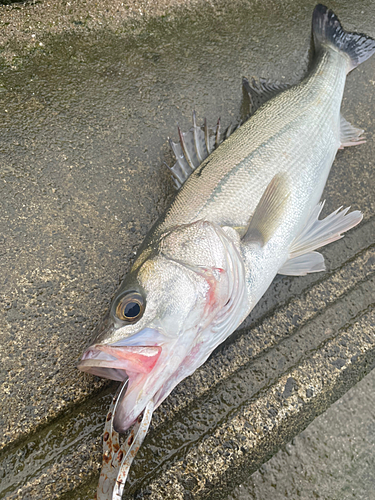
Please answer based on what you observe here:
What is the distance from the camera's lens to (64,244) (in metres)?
2.12

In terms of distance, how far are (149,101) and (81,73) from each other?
0.55 meters

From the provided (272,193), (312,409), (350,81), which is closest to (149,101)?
(272,193)

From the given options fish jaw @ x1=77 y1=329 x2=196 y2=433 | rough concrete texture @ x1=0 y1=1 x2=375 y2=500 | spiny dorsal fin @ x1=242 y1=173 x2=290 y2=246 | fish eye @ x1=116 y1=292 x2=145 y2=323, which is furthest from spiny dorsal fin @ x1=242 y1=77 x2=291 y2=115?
fish jaw @ x1=77 y1=329 x2=196 y2=433

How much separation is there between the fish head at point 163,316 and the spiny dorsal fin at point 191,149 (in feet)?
1.74

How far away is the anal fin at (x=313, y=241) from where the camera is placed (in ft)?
6.98

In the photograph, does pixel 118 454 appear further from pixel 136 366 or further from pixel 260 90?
pixel 260 90

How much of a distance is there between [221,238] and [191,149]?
76 centimetres

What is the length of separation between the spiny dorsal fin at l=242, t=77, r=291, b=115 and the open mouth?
1.93 metres

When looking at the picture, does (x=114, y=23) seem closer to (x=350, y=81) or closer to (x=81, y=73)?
(x=81, y=73)

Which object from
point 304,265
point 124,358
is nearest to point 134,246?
point 124,358

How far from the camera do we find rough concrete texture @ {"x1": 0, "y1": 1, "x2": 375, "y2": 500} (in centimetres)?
172

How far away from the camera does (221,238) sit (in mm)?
1764

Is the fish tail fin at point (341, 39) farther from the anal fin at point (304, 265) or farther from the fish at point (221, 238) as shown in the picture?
the anal fin at point (304, 265)

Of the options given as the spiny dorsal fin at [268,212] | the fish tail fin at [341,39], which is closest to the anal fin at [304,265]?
the spiny dorsal fin at [268,212]
